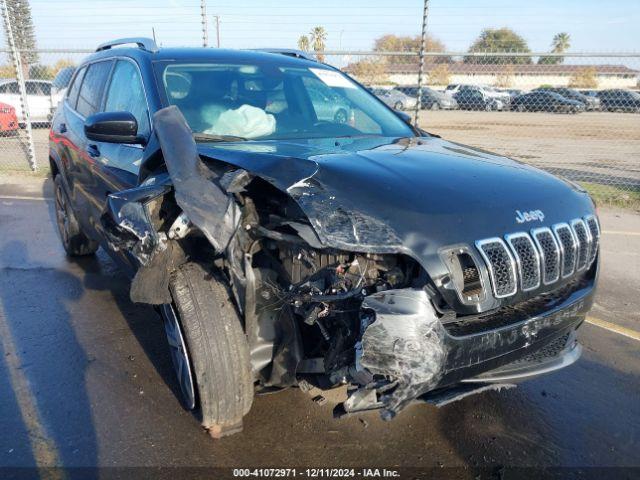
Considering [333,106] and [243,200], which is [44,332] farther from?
[333,106]

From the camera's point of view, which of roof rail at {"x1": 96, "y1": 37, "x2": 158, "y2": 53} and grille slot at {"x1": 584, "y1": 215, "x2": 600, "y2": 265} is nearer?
grille slot at {"x1": 584, "y1": 215, "x2": 600, "y2": 265}

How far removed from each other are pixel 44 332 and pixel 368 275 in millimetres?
2682

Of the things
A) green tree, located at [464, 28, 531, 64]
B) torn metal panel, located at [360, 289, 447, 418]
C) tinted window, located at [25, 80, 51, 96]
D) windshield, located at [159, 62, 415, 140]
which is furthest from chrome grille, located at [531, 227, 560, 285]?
tinted window, located at [25, 80, 51, 96]

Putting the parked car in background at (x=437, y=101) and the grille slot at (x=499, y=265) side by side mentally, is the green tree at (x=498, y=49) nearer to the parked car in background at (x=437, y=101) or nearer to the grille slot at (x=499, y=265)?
the grille slot at (x=499, y=265)

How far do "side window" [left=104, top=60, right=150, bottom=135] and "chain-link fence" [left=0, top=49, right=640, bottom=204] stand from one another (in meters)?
2.09

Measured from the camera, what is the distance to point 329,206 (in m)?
2.15

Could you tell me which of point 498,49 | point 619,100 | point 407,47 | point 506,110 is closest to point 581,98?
point 619,100

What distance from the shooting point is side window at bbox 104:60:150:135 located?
3.20 meters

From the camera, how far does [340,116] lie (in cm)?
373

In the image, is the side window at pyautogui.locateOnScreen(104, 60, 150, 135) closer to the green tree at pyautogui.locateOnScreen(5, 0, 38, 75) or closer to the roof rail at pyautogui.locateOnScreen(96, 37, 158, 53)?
the roof rail at pyautogui.locateOnScreen(96, 37, 158, 53)

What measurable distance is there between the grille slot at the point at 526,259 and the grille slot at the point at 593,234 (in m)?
0.58

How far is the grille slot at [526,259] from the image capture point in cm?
224

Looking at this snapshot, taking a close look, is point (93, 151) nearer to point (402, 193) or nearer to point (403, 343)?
point (402, 193)

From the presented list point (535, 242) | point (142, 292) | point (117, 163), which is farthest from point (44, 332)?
point (535, 242)
